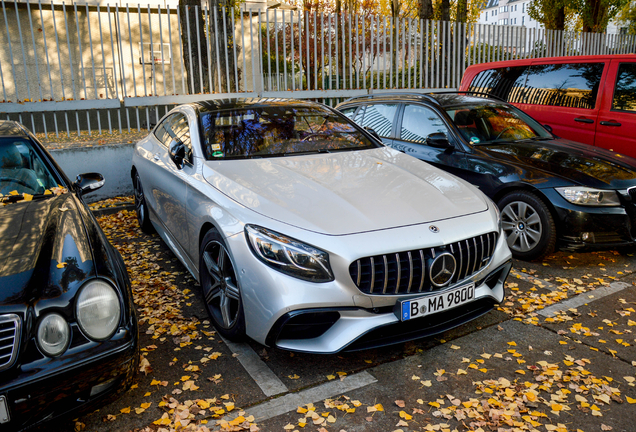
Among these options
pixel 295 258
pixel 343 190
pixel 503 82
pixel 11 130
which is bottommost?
pixel 295 258

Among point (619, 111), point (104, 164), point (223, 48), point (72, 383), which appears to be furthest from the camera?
point (223, 48)

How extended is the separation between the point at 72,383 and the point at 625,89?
6726mm

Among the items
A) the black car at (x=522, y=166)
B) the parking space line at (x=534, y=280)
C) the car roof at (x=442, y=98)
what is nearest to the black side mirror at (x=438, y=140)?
the black car at (x=522, y=166)

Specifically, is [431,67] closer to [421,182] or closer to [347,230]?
[421,182]

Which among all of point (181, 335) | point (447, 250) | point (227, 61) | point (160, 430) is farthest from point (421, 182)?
point (227, 61)

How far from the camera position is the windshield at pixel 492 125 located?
17.9 feet

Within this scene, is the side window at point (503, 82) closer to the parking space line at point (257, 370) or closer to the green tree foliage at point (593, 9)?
the parking space line at point (257, 370)

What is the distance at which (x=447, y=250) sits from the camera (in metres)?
2.95

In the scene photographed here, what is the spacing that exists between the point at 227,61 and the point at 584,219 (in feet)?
19.6

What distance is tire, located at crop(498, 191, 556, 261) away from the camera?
462cm

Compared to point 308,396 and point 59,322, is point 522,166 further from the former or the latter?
point 59,322

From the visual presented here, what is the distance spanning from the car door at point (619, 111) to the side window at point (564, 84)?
164mm

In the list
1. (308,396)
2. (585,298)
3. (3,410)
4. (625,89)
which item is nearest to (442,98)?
(625,89)

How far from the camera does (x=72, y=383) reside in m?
2.16
